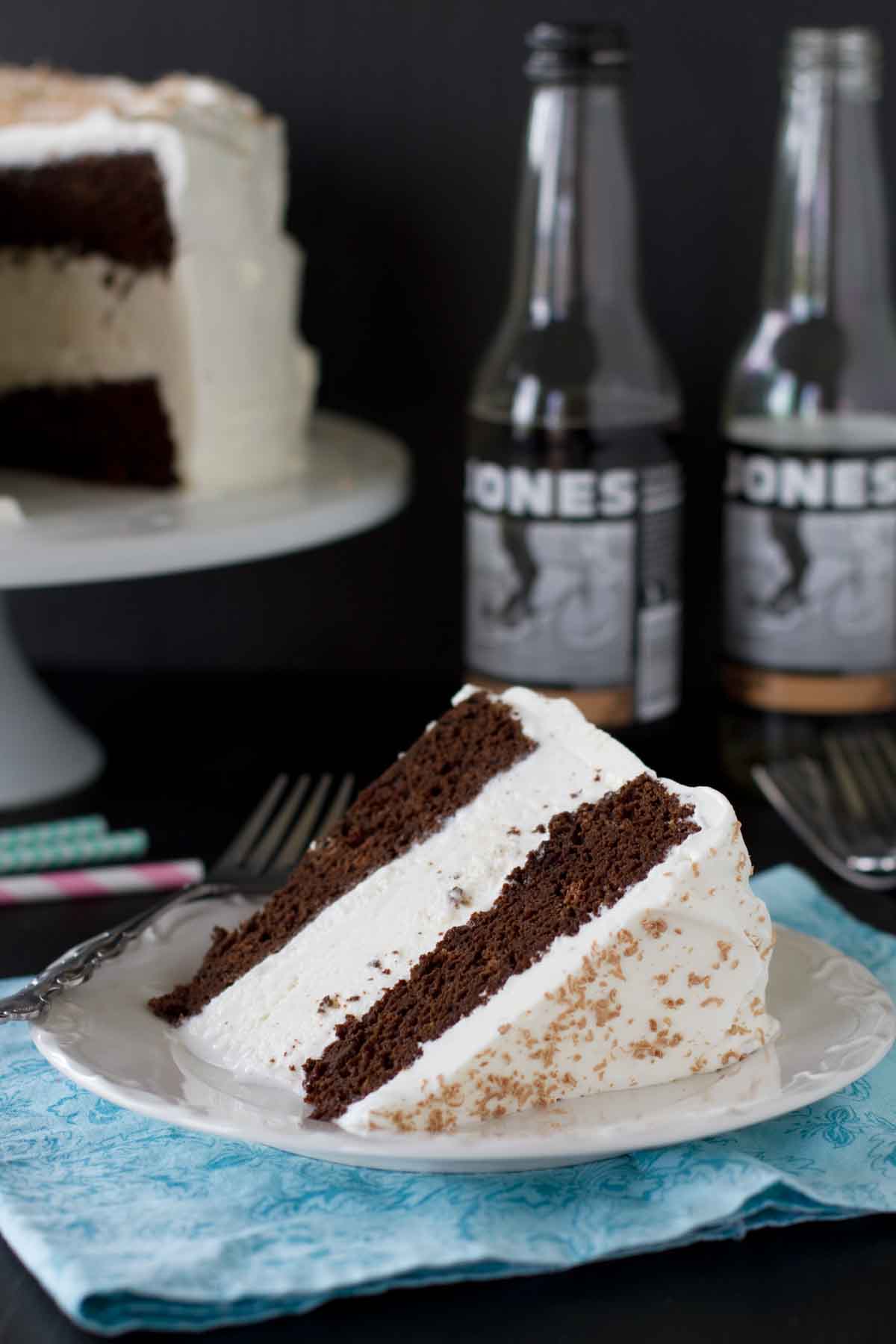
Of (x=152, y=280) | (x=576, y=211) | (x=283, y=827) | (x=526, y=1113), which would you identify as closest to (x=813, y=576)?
(x=576, y=211)

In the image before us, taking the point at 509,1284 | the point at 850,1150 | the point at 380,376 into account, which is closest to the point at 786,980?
the point at 850,1150

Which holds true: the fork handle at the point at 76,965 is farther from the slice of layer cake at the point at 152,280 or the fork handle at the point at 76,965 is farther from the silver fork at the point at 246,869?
the slice of layer cake at the point at 152,280

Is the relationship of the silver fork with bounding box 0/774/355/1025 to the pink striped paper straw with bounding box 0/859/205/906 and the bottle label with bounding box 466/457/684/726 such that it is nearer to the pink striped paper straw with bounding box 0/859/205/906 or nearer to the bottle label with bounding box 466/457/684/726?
the pink striped paper straw with bounding box 0/859/205/906

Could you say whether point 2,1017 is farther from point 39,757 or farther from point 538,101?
point 538,101

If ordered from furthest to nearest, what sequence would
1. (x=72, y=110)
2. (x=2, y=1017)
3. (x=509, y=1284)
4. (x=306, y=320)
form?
(x=306, y=320) → (x=72, y=110) → (x=2, y=1017) → (x=509, y=1284)

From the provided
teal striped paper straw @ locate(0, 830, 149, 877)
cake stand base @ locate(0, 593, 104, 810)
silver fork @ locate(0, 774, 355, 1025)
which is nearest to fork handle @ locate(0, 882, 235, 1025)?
silver fork @ locate(0, 774, 355, 1025)

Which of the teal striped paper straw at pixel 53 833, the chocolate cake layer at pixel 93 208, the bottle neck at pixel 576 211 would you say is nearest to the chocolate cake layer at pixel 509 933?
the teal striped paper straw at pixel 53 833

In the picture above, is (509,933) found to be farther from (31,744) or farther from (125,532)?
(31,744)
